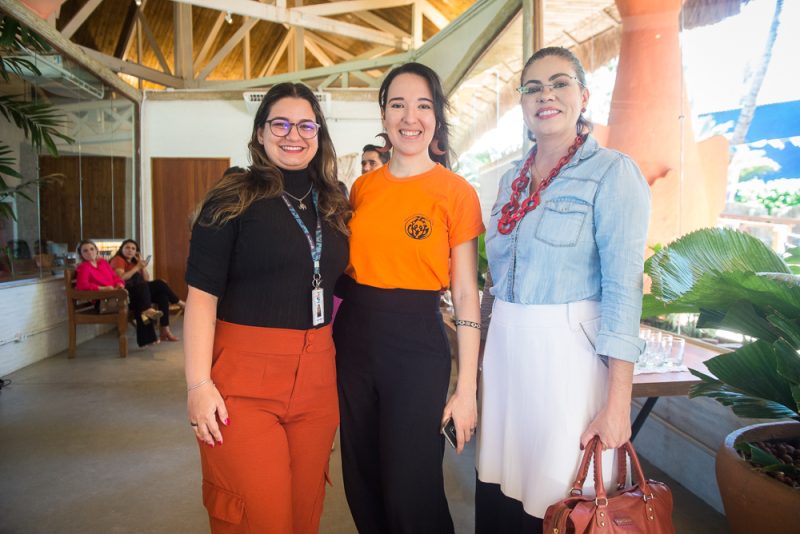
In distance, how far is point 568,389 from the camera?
1.38m

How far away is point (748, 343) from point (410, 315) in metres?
0.97

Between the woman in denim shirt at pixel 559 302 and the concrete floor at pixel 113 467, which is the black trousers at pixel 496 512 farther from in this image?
the concrete floor at pixel 113 467

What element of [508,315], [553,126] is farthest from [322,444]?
[553,126]

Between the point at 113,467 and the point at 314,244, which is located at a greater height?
the point at 314,244

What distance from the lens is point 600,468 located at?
1.28 m

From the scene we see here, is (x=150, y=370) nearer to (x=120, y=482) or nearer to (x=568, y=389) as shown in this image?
(x=120, y=482)

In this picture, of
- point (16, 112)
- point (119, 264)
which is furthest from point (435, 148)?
point (119, 264)

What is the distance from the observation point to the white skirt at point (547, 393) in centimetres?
137

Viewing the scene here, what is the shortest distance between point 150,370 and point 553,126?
4688 millimetres

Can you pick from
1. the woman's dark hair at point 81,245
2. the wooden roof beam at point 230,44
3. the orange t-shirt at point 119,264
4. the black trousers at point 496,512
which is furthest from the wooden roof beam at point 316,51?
the black trousers at point 496,512

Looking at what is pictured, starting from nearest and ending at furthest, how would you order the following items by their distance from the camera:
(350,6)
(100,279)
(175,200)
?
(100,279) → (350,6) → (175,200)

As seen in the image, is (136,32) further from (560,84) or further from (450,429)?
(450,429)

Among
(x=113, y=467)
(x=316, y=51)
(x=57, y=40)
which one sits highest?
(x=316, y=51)

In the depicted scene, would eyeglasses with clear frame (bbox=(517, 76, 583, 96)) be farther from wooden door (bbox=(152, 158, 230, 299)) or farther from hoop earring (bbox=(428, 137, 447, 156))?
wooden door (bbox=(152, 158, 230, 299))
